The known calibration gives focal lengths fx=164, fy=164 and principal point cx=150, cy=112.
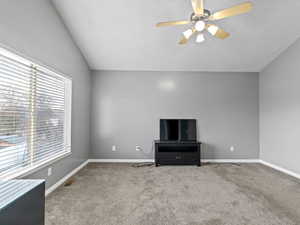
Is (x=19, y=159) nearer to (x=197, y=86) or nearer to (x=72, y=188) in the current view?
(x=72, y=188)

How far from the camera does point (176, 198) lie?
243 cm

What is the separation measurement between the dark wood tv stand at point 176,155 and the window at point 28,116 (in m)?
2.02

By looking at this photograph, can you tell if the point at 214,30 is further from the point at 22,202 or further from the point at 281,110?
the point at 281,110

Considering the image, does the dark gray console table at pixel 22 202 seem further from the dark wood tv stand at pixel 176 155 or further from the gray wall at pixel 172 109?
the gray wall at pixel 172 109

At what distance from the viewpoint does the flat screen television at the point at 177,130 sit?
4309 mm

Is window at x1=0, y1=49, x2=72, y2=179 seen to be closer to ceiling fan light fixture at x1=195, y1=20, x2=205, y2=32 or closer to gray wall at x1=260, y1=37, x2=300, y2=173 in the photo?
ceiling fan light fixture at x1=195, y1=20, x2=205, y2=32

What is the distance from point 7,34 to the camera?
1.78 meters

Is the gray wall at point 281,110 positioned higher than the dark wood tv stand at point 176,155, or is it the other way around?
the gray wall at point 281,110

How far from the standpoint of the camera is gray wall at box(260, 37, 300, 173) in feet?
11.2

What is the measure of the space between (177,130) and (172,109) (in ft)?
1.90

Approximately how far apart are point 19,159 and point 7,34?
1.49m

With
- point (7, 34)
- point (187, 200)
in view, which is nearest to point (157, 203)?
point (187, 200)

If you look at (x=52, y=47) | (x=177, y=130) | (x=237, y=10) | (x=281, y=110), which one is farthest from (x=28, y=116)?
(x=281, y=110)

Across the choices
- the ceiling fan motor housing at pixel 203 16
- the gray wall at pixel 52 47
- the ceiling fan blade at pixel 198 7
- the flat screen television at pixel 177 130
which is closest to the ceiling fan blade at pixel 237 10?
the ceiling fan motor housing at pixel 203 16
